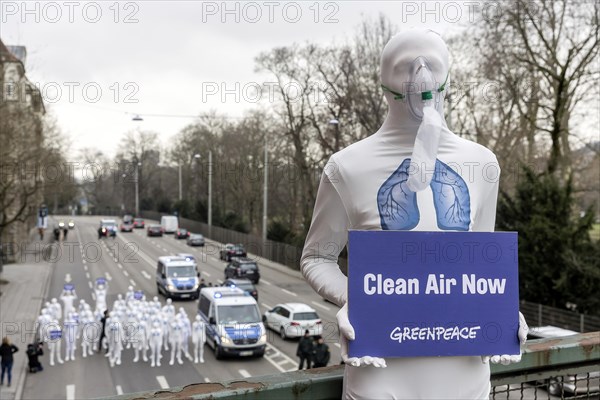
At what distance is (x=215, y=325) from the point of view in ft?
60.5

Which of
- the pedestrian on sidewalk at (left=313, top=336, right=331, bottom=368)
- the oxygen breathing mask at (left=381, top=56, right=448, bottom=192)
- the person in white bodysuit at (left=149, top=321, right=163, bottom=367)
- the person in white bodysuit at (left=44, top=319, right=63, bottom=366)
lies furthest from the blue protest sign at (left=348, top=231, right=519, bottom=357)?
the person in white bodysuit at (left=44, top=319, right=63, bottom=366)

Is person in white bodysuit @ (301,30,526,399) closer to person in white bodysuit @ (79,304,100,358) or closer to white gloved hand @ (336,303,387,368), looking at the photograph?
white gloved hand @ (336,303,387,368)

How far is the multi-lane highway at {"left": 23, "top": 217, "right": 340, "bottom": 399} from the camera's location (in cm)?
1534

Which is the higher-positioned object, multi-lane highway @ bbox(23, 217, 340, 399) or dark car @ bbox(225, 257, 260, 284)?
dark car @ bbox(225, 257, 260, 284)

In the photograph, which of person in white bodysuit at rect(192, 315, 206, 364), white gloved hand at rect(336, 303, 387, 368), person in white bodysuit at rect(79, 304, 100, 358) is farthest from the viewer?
person in white bodysuit at rect(79, 304, 100, 358)

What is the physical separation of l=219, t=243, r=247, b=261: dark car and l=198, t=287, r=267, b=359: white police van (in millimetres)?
18427

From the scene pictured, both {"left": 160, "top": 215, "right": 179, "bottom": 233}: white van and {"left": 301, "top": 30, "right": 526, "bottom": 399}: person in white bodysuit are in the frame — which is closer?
{"left": 301, "top": 30, "right": 526, "bottom": 399}: person in white bodysuit

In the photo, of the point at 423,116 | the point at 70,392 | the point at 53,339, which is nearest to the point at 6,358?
the point at 70,392

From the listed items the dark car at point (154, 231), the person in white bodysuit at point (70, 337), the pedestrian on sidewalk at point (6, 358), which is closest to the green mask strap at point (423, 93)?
the pedestrian on sidewalk at point (6, 358)

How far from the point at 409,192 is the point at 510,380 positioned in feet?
3.79

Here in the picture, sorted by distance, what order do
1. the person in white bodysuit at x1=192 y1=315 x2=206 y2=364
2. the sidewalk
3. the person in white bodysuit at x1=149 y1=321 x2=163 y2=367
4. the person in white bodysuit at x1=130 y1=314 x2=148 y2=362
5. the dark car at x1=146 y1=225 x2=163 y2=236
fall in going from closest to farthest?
the sidewalk < the person in white bodysuit at x1=149 y1=321 x2=163 y2=367 < the person in white bodysuit at x1=130 y1=314 x2=148 y2=362 < the person in white bodysuit at x1=192 y1=315 x2=206 y2=364 < the dark car at x1=146 y1=225 x2=163 y2=236

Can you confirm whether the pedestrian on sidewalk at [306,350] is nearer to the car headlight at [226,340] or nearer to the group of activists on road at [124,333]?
the car headlight at [226,340]

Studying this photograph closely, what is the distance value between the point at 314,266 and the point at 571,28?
22634mm

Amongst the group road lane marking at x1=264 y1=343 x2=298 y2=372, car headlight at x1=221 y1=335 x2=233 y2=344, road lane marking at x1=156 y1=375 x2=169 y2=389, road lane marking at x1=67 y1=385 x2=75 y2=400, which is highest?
car headlight at x1=221 y1=335 x2=233 y2=344
